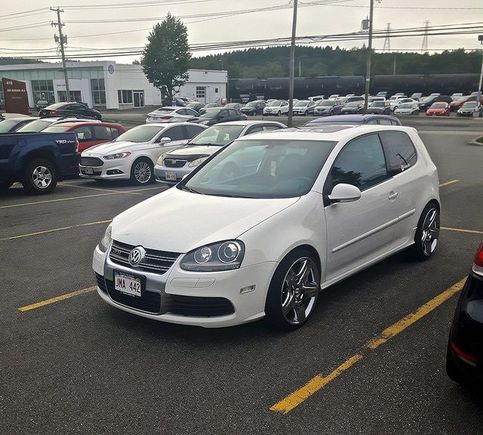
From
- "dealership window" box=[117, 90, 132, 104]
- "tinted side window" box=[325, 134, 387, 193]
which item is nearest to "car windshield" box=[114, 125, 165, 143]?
"tinted side window" box=[325, 134, 387, 193]

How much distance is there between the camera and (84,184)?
13094 millimetres

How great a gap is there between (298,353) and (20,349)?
84.4 inches

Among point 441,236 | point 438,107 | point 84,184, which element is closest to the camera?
point 441,236

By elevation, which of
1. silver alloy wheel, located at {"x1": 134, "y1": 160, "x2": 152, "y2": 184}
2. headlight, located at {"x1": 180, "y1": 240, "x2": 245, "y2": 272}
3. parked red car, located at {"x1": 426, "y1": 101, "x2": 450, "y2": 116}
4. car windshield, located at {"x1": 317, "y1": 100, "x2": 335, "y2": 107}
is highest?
headlight, located at {"x1": 180, "y1": 240, "x2": 245, "y2": 272}

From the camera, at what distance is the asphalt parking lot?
301 cm

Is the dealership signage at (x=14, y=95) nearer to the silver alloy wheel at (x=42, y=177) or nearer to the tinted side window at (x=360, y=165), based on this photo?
the silver alloy wheel at (x=42, y=177)

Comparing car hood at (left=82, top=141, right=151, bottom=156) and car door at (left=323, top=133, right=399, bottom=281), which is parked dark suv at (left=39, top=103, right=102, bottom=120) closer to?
car hood at (left=82, top=141, right=151, bottom=156)

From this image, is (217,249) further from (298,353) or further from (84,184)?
(84,184)

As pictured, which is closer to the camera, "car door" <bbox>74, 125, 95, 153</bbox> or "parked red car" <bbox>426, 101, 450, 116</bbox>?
"car door" <bbox>74, 125, 95, 153</bbox>

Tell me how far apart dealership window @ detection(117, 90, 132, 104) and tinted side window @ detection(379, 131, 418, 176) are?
68.4m

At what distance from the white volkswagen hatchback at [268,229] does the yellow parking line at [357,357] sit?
2.04ft

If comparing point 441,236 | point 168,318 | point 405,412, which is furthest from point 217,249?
point 441,236

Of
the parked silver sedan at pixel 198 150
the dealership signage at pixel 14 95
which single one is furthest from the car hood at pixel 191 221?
the dealership signage at pixel 14 95

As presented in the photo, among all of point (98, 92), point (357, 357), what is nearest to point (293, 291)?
point (357, 357)
